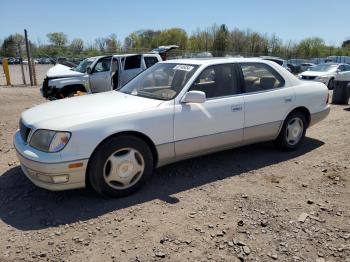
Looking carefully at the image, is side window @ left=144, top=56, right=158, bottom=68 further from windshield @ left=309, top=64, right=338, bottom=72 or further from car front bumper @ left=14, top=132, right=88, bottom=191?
windshield @ left=309, top=64, right=338, bottom=72

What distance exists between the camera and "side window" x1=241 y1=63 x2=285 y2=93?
504 centimetres

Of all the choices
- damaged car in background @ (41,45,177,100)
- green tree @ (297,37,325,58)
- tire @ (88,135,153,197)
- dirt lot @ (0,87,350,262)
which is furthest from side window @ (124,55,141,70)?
green tree @ (297,37,325,58)

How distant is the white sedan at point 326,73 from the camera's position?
16594mm

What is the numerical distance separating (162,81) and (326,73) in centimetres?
1461

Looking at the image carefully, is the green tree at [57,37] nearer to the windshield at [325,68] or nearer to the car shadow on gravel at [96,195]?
the windshield at [325,68]

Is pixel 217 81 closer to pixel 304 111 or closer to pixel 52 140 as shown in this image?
pixel 304 111

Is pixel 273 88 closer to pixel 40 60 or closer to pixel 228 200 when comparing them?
pixel 228 200

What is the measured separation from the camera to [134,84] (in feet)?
16.7

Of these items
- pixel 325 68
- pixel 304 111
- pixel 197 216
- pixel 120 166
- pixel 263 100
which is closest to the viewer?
pixel 197 216

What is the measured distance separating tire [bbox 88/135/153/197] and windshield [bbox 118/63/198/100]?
2.68ft

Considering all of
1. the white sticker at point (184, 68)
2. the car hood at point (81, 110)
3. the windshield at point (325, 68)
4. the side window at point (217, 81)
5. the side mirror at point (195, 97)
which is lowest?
the windshield at point (325, 68)

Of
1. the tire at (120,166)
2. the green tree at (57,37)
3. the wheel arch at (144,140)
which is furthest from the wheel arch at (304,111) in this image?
the green tree at (57,37)

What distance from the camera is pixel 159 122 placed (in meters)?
4.10

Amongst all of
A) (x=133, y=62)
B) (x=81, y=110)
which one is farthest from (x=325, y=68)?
(x=81, y=110)
